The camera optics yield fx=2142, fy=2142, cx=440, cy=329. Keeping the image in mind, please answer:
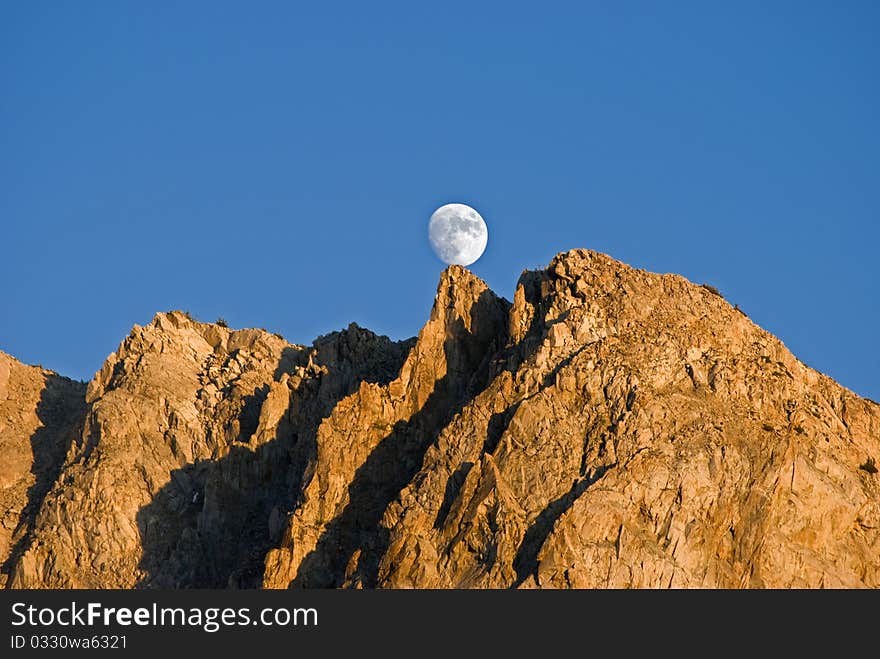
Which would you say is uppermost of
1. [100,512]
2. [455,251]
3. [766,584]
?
[455,251]

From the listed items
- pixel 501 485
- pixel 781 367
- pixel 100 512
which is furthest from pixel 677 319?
pixel 100 512

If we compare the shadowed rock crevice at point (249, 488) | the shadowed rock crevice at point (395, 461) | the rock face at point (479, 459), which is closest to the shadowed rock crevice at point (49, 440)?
the rock face at point (479, 459)

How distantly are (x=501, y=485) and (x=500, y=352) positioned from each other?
15.3 meters

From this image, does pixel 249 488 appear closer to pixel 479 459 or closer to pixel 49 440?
pixel 49 440

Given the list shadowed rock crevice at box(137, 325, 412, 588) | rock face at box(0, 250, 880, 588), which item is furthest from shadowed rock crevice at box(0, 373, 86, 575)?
shadowed rock crevice at box(137, 325, 412, 588)

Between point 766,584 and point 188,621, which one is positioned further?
point 766,584

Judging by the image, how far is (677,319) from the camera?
12212 cm

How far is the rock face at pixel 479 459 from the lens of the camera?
111 meters

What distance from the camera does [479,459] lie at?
4500 inches

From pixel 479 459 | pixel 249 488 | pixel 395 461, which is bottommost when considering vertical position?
pixel 479 459

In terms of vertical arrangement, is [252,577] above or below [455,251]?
below

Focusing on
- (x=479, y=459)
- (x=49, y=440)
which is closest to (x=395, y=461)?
(x=479, y=459)

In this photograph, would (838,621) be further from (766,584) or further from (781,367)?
(781,367)

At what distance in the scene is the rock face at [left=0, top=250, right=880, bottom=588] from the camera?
110625 millimetres
